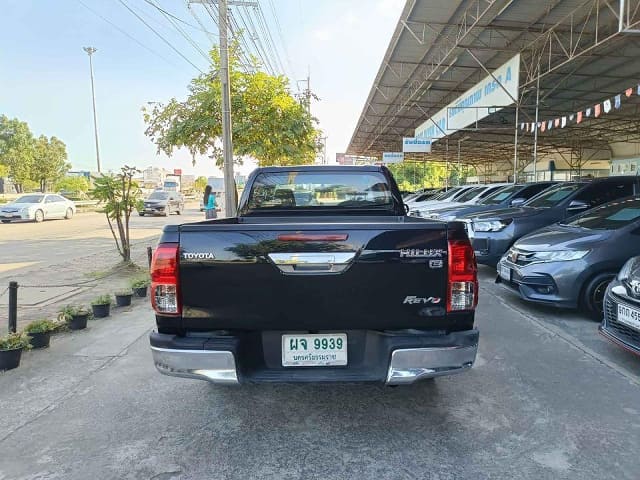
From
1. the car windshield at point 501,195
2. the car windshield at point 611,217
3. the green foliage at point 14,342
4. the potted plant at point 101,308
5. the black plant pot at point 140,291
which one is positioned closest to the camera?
the green foliage at point 14,342

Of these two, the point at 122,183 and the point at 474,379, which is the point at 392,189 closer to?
the point at 474,379

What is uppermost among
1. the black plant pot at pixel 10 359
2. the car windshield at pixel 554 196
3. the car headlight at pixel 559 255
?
the car windshield at pixel 554 196

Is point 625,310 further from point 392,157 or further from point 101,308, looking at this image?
point 392,157

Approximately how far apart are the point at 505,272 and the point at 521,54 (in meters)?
11.8

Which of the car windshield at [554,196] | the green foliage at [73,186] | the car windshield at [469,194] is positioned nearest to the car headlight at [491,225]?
the car windshield at [554,196]

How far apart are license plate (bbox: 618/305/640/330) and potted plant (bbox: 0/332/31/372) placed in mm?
5190

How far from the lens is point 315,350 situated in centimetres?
270

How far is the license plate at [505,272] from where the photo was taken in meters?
5.85

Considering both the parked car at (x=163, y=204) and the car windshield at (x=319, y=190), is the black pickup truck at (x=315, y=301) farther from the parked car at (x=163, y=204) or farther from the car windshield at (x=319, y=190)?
the parked car at (x=163, y=204)

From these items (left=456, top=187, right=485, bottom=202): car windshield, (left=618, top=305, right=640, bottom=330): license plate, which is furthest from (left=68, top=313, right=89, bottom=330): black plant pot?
(left=456, top=187, right=485, bottom=202): car windshield

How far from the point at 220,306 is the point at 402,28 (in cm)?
1411

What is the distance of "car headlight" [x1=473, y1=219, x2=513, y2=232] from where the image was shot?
771cm

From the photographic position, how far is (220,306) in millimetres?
2641

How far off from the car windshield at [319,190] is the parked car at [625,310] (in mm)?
2157
